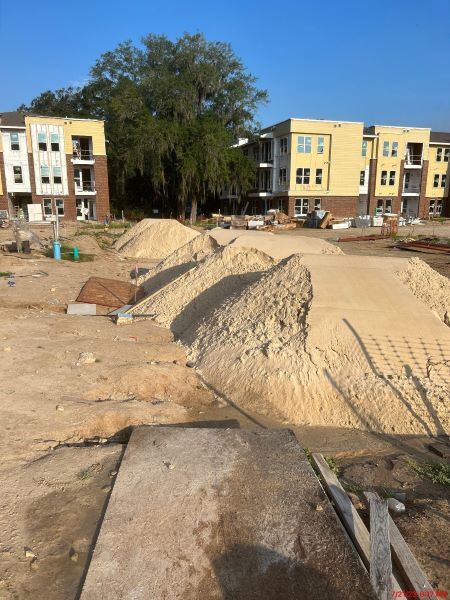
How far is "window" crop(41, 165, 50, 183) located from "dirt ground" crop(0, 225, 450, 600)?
117 feet

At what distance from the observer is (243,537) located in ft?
11.8

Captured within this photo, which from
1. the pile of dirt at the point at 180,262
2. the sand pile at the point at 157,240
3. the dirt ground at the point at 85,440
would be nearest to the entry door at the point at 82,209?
the sand pile at the point at 157,240

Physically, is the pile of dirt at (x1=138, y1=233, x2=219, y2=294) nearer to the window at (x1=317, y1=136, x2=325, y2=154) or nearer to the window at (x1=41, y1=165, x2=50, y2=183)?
the window at (x1=41, y1=165, x2=50, y2=183)

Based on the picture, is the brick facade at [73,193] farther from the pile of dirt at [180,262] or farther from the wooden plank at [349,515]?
the wooden plank at [349,515]

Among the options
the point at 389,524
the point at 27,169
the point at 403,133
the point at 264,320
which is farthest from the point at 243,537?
the point at 403,133

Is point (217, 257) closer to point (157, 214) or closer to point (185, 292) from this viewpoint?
point (185, 292)

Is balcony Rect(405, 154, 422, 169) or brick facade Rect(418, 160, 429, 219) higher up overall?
balcony Rect(405, 154, 422, 169)

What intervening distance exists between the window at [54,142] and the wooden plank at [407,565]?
1797 inches

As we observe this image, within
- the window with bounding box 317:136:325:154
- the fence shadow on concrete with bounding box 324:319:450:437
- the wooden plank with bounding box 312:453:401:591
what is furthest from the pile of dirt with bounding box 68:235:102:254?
the window with bounding box 317:136:325:154

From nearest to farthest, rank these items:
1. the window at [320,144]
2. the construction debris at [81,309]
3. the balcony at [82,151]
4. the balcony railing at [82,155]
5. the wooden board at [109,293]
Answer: the construction debris at [81,309]
the wooden board at [109,293]
the balcony at [82,151]
the balcony railing at [82,155]
the window at [320,144]

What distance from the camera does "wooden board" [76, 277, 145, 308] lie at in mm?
13125

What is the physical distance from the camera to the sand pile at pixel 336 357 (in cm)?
657

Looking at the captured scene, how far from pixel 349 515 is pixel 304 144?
45709 mm

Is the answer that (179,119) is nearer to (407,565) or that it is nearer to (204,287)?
(204,287)
